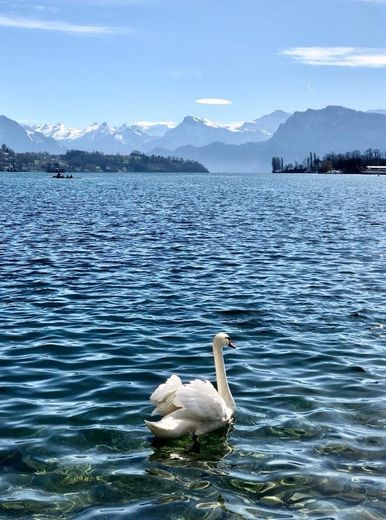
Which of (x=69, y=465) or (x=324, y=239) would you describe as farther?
(x=324, y=239)

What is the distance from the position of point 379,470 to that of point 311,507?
178 centimetres

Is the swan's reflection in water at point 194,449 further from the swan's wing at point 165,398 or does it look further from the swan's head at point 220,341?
the swan's head at point 220,341

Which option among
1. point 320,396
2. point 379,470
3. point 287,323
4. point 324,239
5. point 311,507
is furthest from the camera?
point 324,239

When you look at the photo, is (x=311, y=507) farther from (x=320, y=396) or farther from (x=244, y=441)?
(x=320, y=396)

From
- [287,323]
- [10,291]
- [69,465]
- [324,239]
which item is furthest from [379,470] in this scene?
[324,239]

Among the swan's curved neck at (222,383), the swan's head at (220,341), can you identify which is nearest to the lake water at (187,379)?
the swan's curved neck at (222,383)

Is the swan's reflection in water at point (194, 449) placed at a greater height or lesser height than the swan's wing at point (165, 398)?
lesser

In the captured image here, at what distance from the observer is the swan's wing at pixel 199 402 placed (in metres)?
13.3

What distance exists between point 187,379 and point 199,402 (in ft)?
12.1

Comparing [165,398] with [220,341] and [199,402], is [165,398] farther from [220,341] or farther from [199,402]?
[220,341]

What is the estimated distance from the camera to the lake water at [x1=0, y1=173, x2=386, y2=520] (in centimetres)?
1135

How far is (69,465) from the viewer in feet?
40.3

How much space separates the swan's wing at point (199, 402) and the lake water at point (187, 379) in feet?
1.77

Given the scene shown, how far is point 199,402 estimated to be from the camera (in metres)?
13.4
